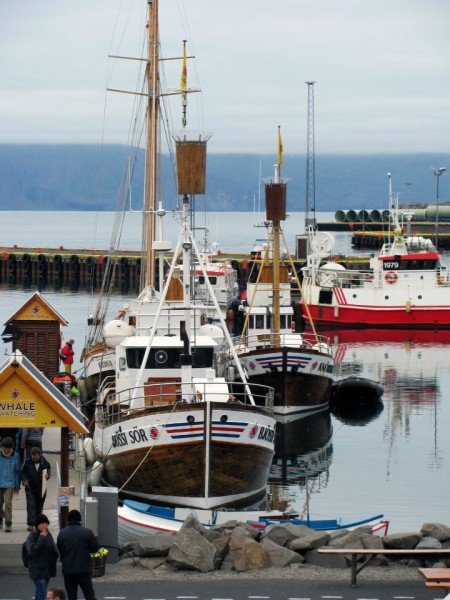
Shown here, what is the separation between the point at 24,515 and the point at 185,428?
14.0ft

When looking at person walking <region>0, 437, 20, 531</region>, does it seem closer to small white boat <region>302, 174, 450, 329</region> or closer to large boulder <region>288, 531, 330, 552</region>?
large boulder <region>288, 531, 330, 552</region>

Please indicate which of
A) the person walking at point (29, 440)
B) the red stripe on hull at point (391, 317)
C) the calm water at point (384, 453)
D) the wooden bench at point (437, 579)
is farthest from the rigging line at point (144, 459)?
the red stripe on hull at point (391, 317)

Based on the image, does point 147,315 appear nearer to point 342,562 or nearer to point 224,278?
point 342,562

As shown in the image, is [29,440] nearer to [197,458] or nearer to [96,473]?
[96,473]

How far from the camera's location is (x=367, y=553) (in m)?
17.4

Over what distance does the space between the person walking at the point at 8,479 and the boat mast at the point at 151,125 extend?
22.7 m

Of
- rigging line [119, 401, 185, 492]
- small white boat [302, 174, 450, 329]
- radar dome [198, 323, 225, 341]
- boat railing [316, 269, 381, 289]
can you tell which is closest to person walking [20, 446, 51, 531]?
rigging line [119, 401, 185, 492]

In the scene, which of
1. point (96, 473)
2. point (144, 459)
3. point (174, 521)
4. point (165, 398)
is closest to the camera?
point (174, 521)

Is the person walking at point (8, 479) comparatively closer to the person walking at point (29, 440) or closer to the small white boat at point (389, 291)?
the person walking at point (29, 440)

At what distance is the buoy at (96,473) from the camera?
25.6m

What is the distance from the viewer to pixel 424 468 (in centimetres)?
3391

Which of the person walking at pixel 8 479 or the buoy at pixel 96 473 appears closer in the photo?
the person walking at pixel 8 479

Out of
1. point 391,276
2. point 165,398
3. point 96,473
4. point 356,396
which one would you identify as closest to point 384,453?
point 356,396

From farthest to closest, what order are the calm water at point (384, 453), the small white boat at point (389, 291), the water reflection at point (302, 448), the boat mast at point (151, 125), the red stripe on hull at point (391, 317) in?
the red stripe on hull at point (391, 317) → the small white boat at point (389, 291) → the boat mast at point (151, 125) → the water reflection at point (302, 448) → the calm water at point (384, 453)
